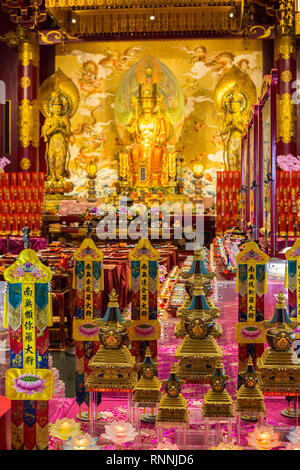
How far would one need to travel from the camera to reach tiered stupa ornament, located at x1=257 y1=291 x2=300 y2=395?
5.31 ft

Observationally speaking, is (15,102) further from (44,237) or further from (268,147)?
(268,147)

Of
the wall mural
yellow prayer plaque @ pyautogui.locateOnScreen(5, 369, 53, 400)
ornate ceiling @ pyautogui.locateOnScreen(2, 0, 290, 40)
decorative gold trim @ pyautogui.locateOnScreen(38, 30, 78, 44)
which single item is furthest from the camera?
the wall mural

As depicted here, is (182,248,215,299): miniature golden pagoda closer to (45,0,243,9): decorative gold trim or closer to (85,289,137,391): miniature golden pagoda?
(85,289,137,391): miniature golden pagoda

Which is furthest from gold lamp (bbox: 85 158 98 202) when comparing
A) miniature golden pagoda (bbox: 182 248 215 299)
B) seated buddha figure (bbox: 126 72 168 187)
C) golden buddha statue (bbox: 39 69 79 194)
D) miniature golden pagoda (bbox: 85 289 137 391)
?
miniature golden pagoda (bbox: 85 289 137 391)

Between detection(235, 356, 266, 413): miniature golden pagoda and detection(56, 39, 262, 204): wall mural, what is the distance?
26.7 feet

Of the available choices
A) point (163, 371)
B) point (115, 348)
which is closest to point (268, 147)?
point (163, 371)

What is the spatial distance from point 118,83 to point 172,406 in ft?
29.1

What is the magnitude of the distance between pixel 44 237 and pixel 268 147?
14.3 ft

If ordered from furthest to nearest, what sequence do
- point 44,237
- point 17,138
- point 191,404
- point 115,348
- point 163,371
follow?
point 17,138 < point 44,237 < point 163,371 < point 191,404 < point 115,348

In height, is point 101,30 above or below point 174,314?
above

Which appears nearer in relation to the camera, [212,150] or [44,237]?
[44,237]

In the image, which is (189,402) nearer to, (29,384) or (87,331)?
(87,331)

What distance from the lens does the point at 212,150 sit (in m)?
9.71

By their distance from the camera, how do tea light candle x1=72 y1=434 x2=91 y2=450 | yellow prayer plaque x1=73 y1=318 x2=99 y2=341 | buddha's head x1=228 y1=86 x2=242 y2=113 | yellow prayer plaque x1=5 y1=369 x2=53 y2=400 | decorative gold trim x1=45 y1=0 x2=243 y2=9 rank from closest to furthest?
yellow prayer plaque x1=5 y1=369 x2=53 y2=400
tea light candle x1=72 y1=434 x2=91 y2=450
yellow prayer plaque x1=73 y1=318 x2=99 y2=341
decorative gold trim x1=45 y1=0 x2=243 y2=9
buddha's head x1=228 y1=86 x2=242 y2=113
